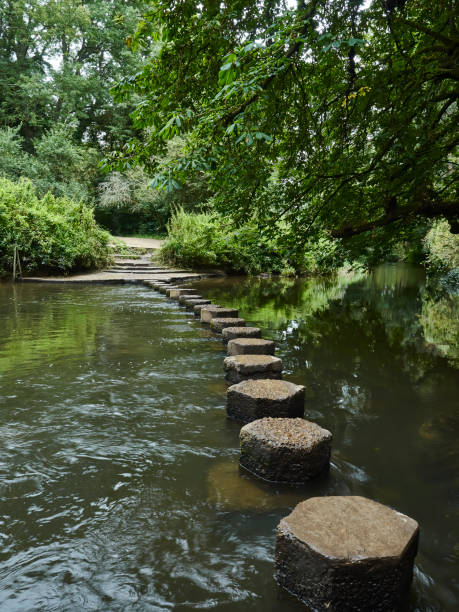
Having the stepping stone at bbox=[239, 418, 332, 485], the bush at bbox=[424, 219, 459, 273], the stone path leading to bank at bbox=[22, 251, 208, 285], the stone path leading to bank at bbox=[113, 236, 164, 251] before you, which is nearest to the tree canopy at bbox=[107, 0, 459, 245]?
the stepping stone at bbox=[239, 418, 332, 485]

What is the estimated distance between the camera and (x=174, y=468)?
8.12 ft

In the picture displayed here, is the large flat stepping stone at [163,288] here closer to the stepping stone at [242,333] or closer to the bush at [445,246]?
the stepping stone at [242,333]

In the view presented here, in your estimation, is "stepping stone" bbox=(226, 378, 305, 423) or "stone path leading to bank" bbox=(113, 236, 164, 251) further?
"stone path leading to bank" bbox=(113, 236, 164, 251)

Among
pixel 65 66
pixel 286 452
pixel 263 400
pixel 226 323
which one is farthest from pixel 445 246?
pixel 65 66

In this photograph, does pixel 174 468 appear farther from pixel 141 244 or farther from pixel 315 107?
pixel 141 244

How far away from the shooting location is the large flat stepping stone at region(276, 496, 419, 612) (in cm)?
144

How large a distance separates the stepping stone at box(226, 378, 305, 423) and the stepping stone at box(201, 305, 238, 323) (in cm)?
357

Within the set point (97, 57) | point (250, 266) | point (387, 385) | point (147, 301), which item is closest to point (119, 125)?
point (97, 57)

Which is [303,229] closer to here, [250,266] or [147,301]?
[147,301]

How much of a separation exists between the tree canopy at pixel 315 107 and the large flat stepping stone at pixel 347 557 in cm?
321

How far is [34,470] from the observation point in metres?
2.41

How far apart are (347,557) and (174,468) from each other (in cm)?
128

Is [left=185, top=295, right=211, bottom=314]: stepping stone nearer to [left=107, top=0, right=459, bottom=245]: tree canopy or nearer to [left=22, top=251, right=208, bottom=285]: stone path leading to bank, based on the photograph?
[left=107, top=0, right=459, bottom=245]: tree canopy

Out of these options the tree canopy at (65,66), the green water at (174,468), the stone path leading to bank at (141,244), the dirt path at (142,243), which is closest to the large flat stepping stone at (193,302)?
the green water at (174,468)
